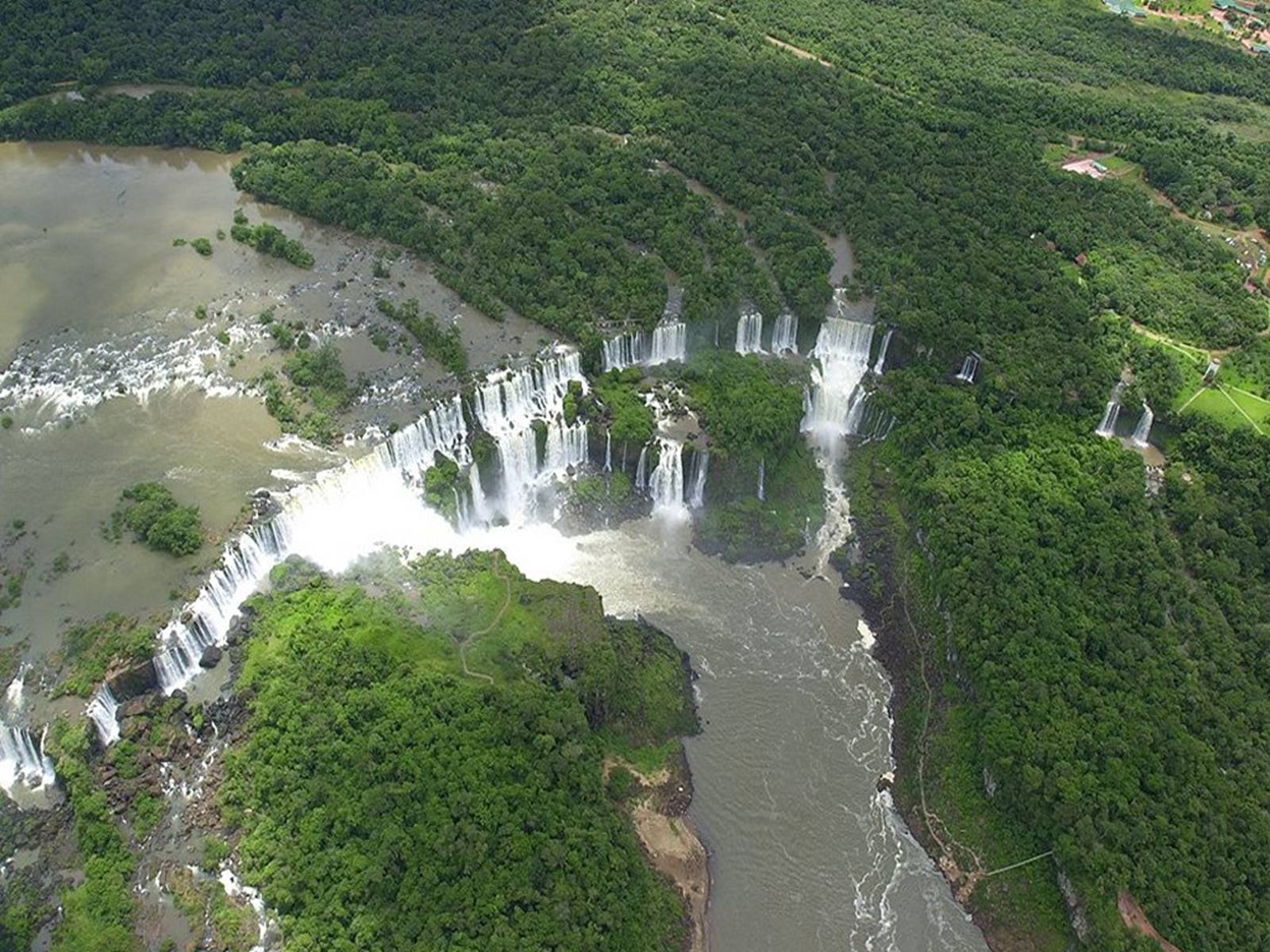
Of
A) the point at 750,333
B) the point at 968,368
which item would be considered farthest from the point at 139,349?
the point at 968,368

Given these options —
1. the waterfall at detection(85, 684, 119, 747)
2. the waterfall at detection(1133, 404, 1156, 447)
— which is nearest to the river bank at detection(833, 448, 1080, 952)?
the waterfall at detection(1133, 404, 1156, 447)

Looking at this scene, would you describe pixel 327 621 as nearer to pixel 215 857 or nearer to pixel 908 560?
pixel 215 857

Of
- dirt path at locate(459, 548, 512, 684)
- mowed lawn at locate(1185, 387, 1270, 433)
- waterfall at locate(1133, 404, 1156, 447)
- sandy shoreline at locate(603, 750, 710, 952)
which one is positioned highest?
mowed lawn at locate(1185, 387, 1270, 433)

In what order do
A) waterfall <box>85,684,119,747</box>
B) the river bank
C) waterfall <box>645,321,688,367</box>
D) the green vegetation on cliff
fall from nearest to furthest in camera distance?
the green vegetation on cliff → waterfall <box>85,684,119,747</box> → the river bank → waterfall <box>645,321,688,367</box>

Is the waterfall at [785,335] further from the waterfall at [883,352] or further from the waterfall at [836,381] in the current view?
the waterfall at [883,352]

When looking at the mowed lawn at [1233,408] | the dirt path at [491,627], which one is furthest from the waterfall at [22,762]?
the mowed lawn at [1233,408]

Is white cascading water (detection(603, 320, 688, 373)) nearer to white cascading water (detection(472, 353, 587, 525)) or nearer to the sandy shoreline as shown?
white cascading water (detection(472, 353, 587, 525))
